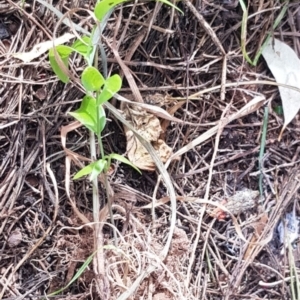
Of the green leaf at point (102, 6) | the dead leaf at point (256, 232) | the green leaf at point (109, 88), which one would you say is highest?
the green leaf at point (102, 6)

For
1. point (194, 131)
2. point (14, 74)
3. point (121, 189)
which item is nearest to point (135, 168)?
point (121, 189)

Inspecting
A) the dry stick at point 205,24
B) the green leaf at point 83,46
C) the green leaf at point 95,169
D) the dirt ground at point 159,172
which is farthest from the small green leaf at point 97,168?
the dry stick at point 205,24

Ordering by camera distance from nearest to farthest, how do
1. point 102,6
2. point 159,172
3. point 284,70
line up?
point 102,6 → point 159,172 → point 284,70

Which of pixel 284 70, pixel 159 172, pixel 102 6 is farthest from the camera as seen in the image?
pixel 284 70

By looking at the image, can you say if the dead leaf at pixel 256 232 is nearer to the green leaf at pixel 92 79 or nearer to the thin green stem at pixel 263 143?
the thin green stem at pixel 263 143

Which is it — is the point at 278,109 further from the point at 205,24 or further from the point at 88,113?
the point at 88,113

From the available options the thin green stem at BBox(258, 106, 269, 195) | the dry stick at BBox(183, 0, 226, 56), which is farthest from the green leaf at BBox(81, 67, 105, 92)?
the thin green stem at BBox(258, 106, 269, 195)

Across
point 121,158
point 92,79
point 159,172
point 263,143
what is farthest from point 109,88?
point 263,143

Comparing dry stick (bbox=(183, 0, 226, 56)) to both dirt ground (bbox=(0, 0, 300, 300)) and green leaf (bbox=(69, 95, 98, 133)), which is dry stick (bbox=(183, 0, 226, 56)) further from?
green leaf (bbox=(69, 95, 98, 133))
